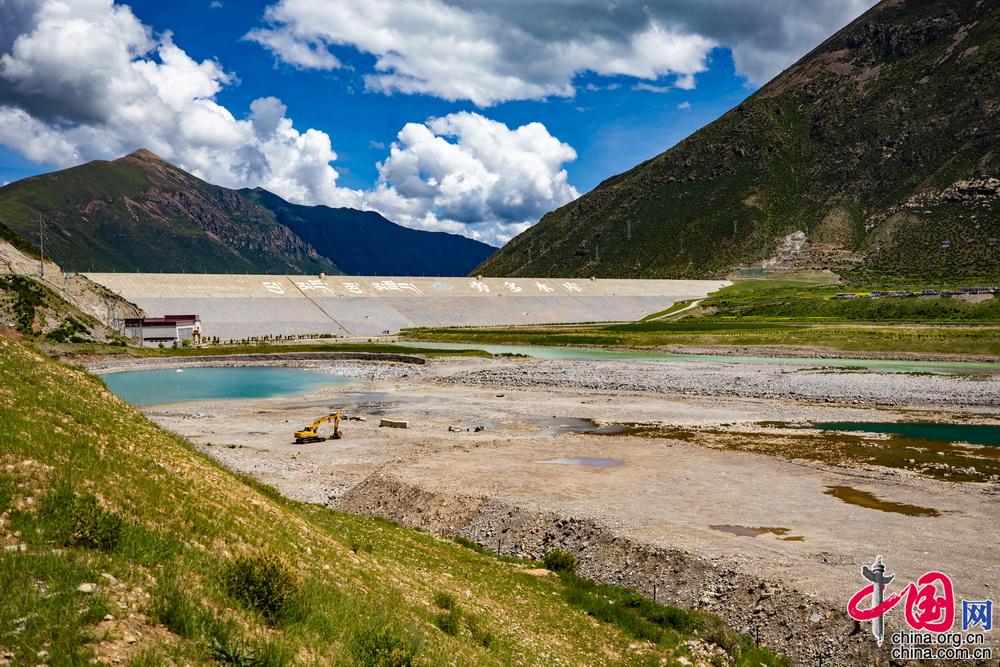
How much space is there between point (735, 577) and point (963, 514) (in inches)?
441

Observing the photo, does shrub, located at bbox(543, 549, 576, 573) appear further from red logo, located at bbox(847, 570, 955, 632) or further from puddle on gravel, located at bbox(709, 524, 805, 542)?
red logo, located at bbox(847, 570, 955, 632)

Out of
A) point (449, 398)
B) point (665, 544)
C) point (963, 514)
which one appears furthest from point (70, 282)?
point (963, 514)

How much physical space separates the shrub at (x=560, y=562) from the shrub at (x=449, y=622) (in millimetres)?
7698

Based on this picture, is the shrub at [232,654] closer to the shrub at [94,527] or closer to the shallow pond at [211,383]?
the shrub at [94,527]

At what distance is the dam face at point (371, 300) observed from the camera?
366ft

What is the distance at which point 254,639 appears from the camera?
7605 millimetres

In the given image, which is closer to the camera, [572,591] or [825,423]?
[572,591]

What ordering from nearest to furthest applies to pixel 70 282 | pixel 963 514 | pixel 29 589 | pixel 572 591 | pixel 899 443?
pixel 29 589 → pixel 572 591 → pixel 963 514 → pixel 899 443 → pixel 70 282

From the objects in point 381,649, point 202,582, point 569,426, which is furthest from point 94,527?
point 569,426

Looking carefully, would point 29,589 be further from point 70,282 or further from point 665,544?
point 70,282

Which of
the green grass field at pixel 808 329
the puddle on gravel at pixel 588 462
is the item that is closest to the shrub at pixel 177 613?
the puddle on gravel at pixel 588 462

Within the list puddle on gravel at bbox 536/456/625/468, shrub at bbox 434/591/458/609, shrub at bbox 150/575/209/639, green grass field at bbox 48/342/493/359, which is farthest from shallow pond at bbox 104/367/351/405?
shrub at bbox 150/575/209/639

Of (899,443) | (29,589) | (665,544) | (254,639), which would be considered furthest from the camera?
(899,443)

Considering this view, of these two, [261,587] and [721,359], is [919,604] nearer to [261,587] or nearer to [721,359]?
[261,587]
